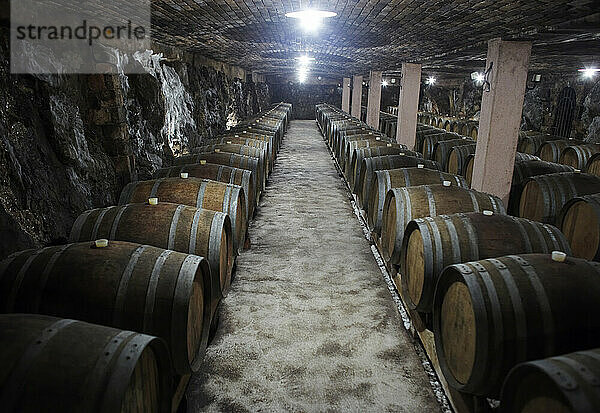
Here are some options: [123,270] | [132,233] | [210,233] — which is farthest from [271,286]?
[123,270]

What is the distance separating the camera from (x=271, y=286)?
471cm

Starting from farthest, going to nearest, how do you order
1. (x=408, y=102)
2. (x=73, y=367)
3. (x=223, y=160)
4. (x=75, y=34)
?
(x=408, y=102)
(x=223, y=160)
(x=75, y=34)
(x=73, y=367)

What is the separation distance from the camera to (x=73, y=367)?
1718mm

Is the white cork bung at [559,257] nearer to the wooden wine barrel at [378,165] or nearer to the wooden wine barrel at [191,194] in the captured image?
the wooden wine barrel at [191,194]

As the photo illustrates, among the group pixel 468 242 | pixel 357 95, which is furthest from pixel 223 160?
pixel 357 95

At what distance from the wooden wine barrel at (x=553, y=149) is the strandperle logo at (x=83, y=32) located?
8492 millimetres

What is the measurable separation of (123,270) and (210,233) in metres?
0.95

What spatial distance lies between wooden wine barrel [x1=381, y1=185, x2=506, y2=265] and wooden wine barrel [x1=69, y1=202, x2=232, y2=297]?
169 cm

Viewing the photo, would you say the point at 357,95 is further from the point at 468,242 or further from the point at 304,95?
the point at 468,242

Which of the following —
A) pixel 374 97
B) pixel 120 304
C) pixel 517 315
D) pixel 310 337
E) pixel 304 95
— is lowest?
pixel 310 337

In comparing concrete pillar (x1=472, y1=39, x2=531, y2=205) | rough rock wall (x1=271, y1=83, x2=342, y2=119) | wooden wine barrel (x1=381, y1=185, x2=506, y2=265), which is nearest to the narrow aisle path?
wooden wine barrel (x1=381, y1=185, x2=506, y2=265)

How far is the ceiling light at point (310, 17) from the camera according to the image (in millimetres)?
4785

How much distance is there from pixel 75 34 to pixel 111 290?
14.4 ft

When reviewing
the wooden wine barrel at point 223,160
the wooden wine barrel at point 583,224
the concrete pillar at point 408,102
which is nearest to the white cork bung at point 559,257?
the wooden wine barrel at point 583,224
